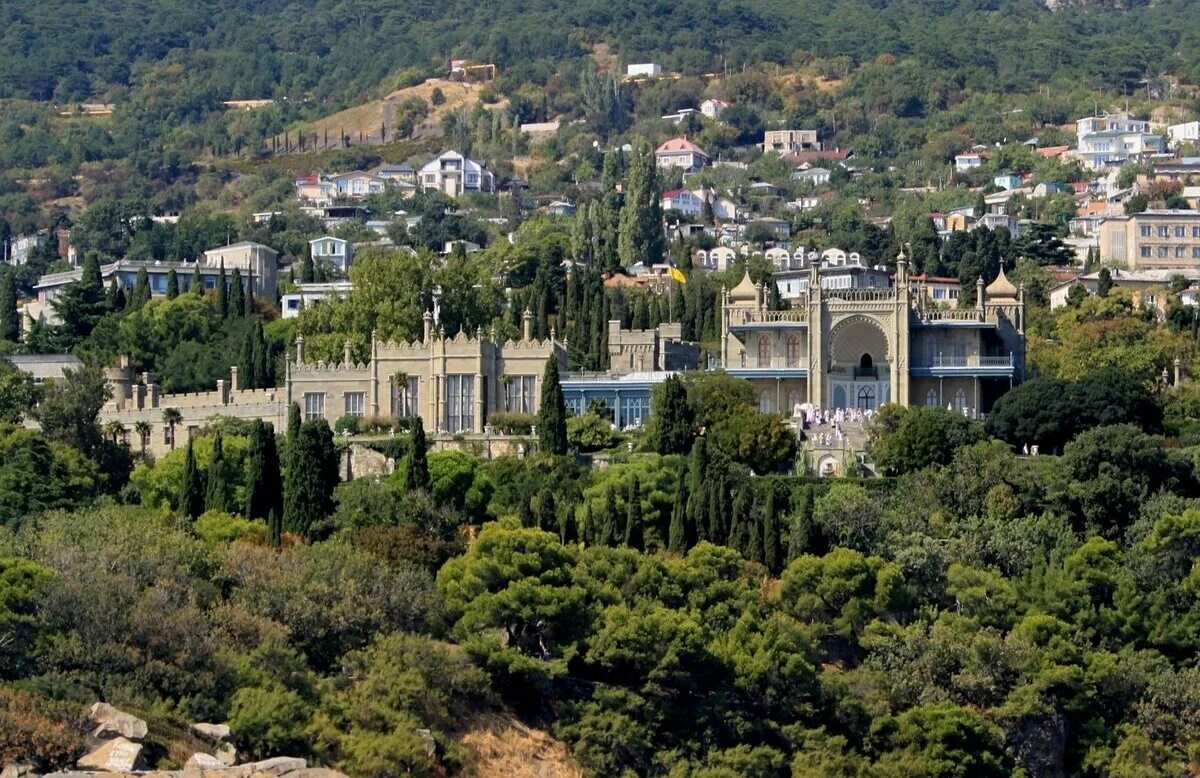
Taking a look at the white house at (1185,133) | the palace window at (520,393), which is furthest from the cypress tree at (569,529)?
the white house at (1185,133)

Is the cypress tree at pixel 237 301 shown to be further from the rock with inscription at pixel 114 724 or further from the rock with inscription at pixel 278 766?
the rock with inscription at pixel 114 724

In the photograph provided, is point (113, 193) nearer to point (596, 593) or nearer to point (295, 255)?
point (295, 255)

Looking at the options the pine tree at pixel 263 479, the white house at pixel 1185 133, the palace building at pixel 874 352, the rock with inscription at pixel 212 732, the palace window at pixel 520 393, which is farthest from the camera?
the white house at pixel 1185 133

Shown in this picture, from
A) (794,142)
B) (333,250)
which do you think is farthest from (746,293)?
(794,142)

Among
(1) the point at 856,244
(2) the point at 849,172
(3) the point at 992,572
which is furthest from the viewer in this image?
(2) the point at 849,172

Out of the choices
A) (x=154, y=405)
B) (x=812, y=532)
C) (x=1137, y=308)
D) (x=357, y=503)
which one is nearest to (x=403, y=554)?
(x=357, y=503)

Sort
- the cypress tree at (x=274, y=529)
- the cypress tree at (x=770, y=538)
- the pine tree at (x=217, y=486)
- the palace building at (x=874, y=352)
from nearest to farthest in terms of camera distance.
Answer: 1. the cypress tree at (x=274, y=529)
2. the cypress tree at (x=770, y=538)
3. the pine tree at (x=217, y=486)
4. the palace building at (x=874, y=352)

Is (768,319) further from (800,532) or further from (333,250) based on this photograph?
(333,250)
